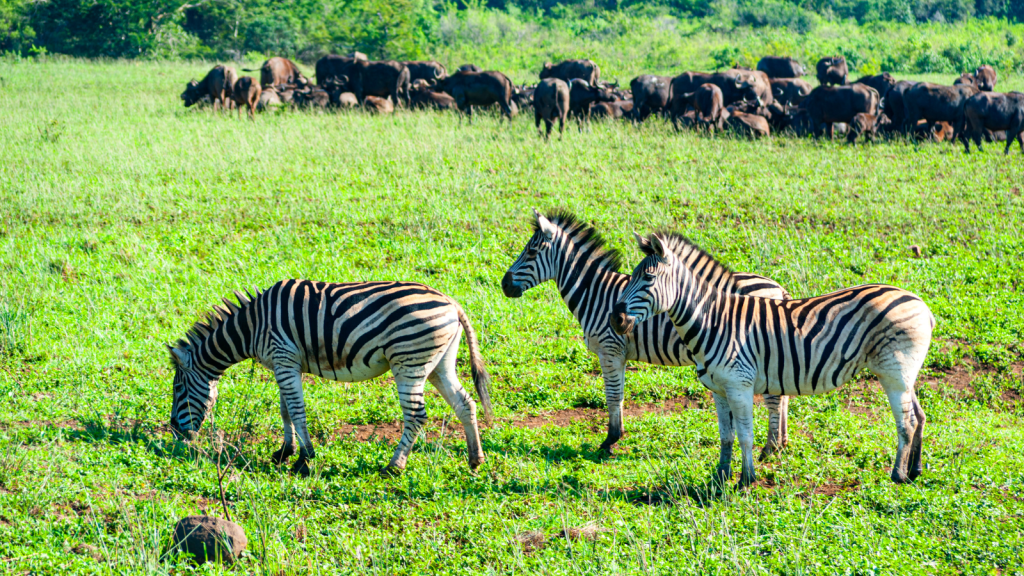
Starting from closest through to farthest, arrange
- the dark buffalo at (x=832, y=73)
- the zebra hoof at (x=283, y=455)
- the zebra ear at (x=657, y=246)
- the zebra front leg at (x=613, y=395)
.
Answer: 1. the zebra ear at (x=657, y=246)
2. the zebra hoof at (x=283, y=455)
3. the zebra front leg at (x=613, y=395)
4. the dark buffalo at (x=832, y=73)

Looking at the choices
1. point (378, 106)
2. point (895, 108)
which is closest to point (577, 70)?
point (378, 106)

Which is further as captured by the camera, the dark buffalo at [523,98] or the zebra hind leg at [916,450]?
the dark buffalo at [523,98]

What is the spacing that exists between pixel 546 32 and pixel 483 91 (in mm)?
29238

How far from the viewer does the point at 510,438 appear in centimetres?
662

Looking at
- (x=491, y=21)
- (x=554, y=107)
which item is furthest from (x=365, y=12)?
(x=554, y=107)

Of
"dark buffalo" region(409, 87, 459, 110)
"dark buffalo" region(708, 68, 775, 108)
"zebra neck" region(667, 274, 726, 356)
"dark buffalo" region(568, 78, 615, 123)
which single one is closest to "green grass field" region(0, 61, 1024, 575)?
"zebra neck" region(667, 274, 726, 356)

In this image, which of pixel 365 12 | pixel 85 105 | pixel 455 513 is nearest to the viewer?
pixel 455 513

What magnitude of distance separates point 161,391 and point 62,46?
44.9 meters

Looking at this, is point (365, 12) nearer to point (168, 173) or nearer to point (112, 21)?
point (112, 21)

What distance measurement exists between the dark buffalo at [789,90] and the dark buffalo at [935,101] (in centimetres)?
654

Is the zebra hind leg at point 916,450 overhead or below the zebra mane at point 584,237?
below

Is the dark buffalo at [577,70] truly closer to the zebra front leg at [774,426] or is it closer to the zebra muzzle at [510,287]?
the zebra muzzle at [510,287]

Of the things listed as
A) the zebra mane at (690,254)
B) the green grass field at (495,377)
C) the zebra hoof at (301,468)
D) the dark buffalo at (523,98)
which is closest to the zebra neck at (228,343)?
the green grass field at (495,377)

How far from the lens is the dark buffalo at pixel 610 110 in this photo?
868 inches
